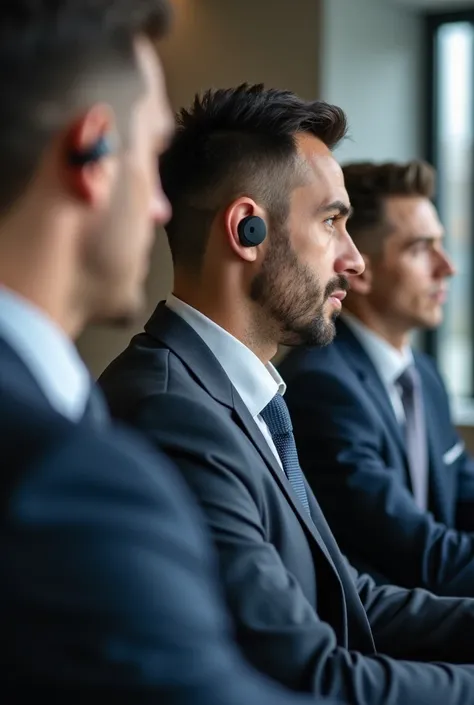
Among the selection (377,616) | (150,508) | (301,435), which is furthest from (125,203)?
(301,435)

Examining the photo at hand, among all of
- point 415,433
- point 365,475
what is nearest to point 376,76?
point 415,433

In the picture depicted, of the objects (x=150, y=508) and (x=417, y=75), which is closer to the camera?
(x=150, y=508)

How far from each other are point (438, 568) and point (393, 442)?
37 cm

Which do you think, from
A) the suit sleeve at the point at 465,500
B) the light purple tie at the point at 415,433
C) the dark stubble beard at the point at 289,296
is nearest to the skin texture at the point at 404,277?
the light purple tie at the point at 415,433

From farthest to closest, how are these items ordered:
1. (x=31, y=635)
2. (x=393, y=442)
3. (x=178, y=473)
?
(x=393, y=442)
(x=178, y=473)
(x=31, y=635)

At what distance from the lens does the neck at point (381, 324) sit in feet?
7.80

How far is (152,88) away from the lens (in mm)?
775

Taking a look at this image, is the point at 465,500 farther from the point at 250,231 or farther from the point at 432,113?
the point at 432,113

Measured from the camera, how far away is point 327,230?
5.01ft

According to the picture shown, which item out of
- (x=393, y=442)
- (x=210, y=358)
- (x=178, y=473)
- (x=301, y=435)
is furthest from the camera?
(x=393, y=442)

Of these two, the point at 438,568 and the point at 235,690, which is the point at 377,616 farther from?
the point at 235,690

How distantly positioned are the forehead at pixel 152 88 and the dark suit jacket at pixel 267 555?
44 cm

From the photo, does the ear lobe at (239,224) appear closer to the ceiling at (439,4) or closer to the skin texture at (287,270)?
the skin texture at (287,270)

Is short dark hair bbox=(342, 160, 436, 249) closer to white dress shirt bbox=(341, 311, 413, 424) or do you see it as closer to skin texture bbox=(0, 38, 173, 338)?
white dress shirt bbox=(341, 311, 413, 424)
